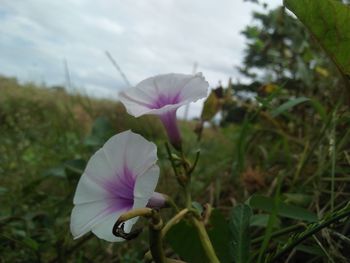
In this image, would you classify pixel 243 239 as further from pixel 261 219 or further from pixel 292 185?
pixel 292 185

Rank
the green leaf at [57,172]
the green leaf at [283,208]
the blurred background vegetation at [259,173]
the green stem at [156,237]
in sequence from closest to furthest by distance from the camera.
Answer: the green stem at [156,237] → the green leaf at [283,208] → the blurred background vegetation at [259,173] → the green leaf at [57,172]

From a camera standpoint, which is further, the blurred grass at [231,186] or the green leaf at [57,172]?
the green leaf at [57,172]

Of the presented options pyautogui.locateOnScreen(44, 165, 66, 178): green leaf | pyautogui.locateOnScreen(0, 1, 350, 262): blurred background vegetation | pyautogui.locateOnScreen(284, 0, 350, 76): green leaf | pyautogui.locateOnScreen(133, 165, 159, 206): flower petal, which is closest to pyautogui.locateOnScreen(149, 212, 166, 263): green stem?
pyautogui.locateOnScreen(133, 165, 159, 206): flower petal

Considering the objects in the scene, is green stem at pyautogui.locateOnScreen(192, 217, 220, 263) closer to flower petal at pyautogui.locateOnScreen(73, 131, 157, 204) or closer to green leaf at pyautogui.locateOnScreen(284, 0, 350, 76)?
flower petal at pyautogui.locateOnScreen(73, 131, 157, 204)

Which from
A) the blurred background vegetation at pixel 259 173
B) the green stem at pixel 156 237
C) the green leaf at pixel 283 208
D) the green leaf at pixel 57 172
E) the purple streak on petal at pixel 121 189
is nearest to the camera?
the green stem at pixel 156 237

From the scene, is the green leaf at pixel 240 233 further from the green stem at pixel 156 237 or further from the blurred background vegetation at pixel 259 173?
the green stem at pixel 156 237

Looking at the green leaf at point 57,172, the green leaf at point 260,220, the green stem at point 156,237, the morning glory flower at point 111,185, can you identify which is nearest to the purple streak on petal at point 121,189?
the morning glory flower at point 111,185
